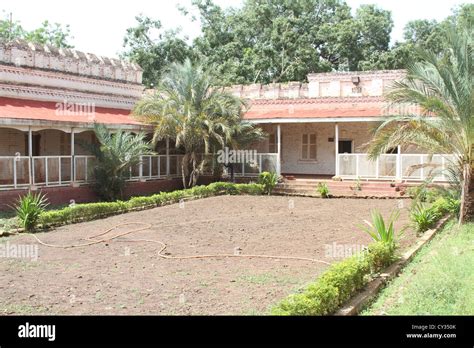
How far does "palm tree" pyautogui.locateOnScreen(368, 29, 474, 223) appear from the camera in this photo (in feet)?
41.1

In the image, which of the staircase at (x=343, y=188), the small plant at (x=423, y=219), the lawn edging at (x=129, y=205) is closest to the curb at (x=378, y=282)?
the small plant at (x=423, y=219)

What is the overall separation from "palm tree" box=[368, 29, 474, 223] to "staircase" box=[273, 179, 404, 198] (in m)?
5.83

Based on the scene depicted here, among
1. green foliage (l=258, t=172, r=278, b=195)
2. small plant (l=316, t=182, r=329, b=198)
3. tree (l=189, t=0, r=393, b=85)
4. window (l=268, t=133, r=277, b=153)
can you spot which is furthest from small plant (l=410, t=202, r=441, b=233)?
tree (l=189, t=0, r=393, b=85)

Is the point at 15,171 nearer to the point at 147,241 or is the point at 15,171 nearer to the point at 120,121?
the point at 120,121

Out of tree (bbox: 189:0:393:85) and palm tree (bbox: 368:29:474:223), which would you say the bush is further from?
tree (bbox: 189:0:393:85)

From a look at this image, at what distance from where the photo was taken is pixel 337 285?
6848 mm

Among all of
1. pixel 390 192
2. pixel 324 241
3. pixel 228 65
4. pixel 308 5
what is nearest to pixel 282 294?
pixel 324 241

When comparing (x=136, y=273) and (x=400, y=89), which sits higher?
(x=400, y=89)

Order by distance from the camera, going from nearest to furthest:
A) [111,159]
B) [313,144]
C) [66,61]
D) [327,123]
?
[111,159]
[66,61]
[327,123]
[313,144]

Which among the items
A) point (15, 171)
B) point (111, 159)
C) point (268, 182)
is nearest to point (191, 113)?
point (111, 159)

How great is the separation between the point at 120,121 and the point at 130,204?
16.4 ft
